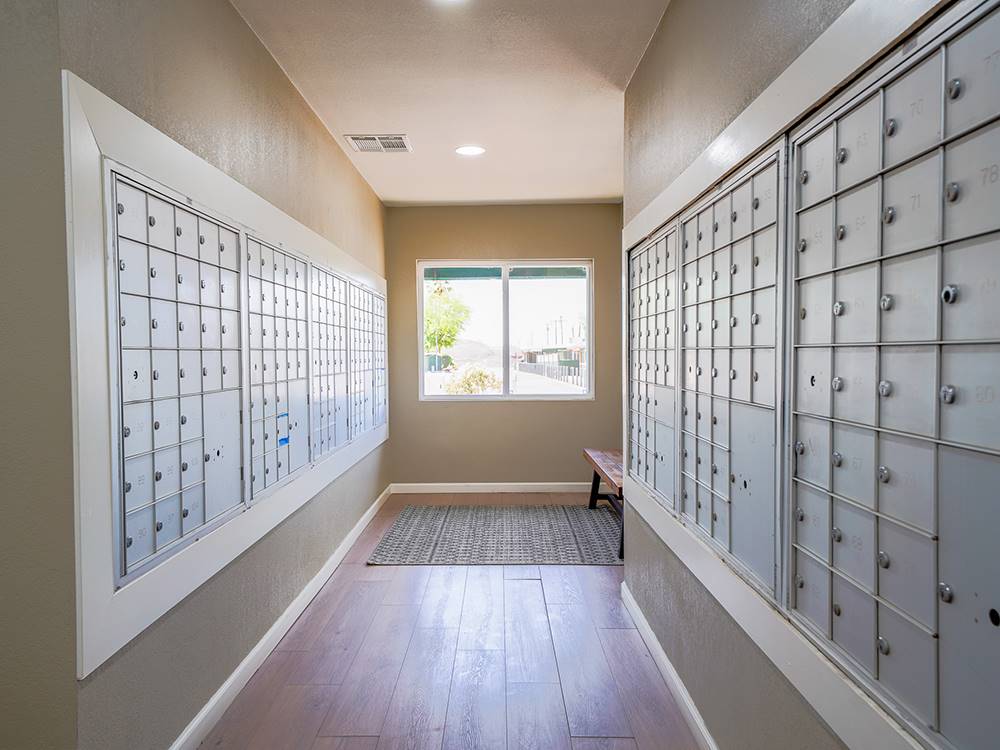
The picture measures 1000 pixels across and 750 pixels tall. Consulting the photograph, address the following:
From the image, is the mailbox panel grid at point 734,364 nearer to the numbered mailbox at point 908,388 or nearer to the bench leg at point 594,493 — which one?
the numbered mailbox at point 908,388

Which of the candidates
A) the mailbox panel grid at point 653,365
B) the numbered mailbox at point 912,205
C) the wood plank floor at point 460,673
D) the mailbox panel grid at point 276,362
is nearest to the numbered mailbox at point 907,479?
the numbered mailbox at point 912,205

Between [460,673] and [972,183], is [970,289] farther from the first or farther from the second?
[460,673]

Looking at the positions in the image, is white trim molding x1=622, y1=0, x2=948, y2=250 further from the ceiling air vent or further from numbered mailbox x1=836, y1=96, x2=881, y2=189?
the ceiling air vent

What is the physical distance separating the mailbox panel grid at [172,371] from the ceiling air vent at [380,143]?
4.81 ft

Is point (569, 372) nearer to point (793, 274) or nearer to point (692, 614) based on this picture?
point (692, 614)

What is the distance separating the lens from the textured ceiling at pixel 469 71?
81.4 inches

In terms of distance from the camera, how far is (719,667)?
162 centimetres

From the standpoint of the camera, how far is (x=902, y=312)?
90 centimetres

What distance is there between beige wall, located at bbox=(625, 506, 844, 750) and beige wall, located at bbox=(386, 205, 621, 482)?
2.40 m

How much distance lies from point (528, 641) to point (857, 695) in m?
1.61

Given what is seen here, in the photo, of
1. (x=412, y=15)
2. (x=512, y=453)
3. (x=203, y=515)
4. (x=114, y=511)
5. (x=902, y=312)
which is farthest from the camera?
(x=512, y=453)

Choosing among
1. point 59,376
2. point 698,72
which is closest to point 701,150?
point 698,72

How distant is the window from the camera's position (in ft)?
16.1

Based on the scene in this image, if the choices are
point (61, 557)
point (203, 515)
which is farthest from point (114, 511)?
point (203, 515)
